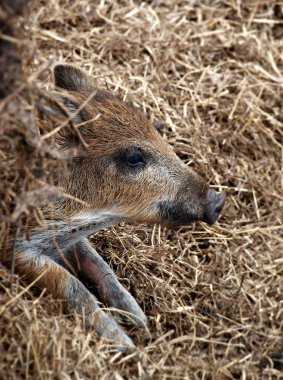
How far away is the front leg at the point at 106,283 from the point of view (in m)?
5.39

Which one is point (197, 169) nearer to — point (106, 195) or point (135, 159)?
point (135, 159)

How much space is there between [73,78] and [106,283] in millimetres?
1354

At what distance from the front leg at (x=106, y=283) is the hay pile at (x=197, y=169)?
0.42 ft

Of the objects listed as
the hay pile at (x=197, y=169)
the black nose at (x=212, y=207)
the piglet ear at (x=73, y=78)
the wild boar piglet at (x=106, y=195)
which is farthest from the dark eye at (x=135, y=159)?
the hay pile at (x=197, y=169)

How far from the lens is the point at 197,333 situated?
17.1 feet

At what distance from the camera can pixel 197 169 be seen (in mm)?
6867

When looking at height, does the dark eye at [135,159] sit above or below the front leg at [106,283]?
above

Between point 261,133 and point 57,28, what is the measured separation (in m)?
2.10

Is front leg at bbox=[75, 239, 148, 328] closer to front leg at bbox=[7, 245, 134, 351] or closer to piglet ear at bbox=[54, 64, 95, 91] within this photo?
front leg at bbox=[7, 245, 134, 351]

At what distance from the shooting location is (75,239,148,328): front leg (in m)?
5.39

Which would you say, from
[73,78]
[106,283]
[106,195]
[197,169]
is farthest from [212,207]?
[197,169]

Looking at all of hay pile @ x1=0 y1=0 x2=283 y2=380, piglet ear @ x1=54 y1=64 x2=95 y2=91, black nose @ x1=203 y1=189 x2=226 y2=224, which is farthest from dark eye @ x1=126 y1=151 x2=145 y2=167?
hay pile @ x1=0 y1=0 x2=283 y2=380

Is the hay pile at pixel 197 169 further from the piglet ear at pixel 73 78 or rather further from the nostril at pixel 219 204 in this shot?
the nostril at pixel 219 204

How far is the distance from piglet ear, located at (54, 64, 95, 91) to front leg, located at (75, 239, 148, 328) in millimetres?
1004
